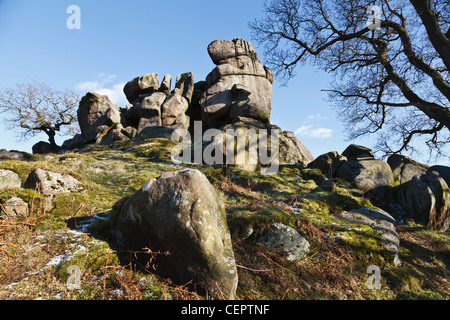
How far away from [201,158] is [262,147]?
3561mm

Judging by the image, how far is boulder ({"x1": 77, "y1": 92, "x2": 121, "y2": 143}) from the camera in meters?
28.1

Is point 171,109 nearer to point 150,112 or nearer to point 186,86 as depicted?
point 150,112

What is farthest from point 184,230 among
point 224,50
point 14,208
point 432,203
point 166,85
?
point 166,85

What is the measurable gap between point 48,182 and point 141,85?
2954cm

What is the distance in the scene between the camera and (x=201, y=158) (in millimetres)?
12430

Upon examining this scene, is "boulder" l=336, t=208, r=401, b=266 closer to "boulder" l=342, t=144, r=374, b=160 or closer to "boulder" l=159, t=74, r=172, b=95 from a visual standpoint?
"boulder" l=342, t=144, r=374, b=160

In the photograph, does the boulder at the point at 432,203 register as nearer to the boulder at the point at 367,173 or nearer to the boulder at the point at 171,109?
the boulder at the point at 367,173

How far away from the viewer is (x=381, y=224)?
7.08 metres

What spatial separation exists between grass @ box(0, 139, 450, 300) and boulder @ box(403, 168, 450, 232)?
Answer: 929 mm

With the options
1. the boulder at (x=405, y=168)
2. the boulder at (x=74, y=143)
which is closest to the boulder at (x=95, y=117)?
the boulder at (x=74, y=143)

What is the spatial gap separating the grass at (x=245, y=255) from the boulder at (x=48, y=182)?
232 mm

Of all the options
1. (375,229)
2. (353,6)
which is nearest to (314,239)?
(375,229)

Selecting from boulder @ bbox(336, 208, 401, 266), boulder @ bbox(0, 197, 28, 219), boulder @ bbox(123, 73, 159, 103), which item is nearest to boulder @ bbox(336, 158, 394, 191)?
boulder @ bbox(336, 208, 401, 266)
